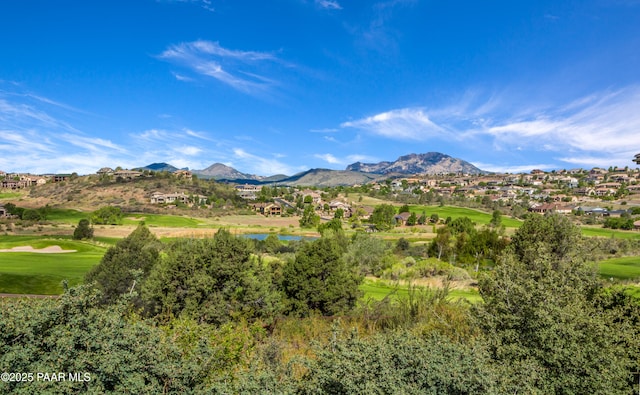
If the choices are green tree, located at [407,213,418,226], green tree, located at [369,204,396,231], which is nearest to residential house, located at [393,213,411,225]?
green tree, located at [407,213,418,226]

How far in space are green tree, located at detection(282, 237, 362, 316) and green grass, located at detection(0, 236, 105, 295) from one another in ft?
35.8

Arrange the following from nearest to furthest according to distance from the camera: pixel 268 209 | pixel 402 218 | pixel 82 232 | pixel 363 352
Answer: pixel 363 352
pixel 82 232
pixel 402 218
pixel 268 209

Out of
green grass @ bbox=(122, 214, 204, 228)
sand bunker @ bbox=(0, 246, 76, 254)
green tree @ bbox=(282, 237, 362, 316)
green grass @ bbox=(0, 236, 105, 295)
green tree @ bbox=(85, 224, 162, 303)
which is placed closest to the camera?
green tree @ bbox=(85, 224, 162, 303)

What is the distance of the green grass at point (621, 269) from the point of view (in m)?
34.9

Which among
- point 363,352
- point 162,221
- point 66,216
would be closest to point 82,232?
point 162,221

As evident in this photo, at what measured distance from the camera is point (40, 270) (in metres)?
28.5

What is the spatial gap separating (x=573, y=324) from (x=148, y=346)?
8.47 meters

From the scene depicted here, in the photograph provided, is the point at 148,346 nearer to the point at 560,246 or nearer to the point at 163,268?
the point at 163,268

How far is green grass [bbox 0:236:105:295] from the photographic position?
23688mm

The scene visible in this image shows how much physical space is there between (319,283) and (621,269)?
38.1 meters

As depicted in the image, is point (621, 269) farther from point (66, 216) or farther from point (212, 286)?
point (66, 216)

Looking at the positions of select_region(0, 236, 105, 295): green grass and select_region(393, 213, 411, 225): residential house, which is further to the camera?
select_region(393, 213, 411, 225): residential house

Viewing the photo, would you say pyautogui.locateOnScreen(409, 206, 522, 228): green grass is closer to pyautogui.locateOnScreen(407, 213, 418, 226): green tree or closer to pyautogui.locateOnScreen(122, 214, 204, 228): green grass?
pyautogui.locateOnScreen(407, 213, 418, 226): green tree

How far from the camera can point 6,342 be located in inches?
222
